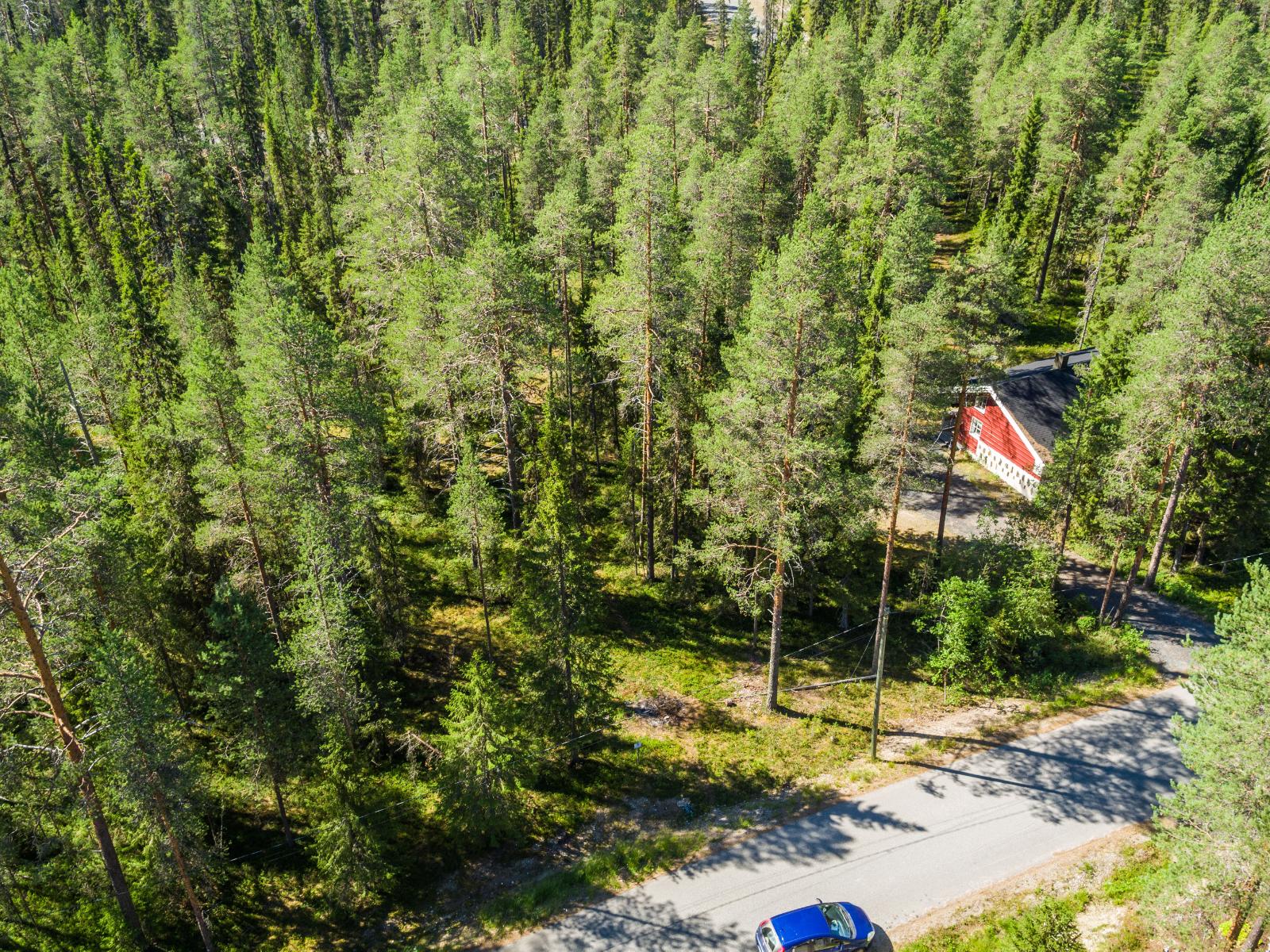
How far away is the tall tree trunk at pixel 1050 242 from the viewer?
177 feet

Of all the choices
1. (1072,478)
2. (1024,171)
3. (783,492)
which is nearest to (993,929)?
(783,492)

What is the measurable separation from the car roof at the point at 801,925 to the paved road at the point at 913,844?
3.71 feet

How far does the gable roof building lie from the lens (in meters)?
38.4

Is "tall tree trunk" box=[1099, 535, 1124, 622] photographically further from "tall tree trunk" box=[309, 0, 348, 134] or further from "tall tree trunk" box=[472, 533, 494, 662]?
"tall tree trunk" box=[309, 0, 348, 134]

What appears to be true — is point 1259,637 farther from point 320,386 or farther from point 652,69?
point 652,69

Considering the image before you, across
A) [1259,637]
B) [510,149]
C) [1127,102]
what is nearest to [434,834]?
[1259,637]

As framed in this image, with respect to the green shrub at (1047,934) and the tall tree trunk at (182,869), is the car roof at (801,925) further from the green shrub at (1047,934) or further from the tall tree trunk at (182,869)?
the tall tree trunk at (182,869)

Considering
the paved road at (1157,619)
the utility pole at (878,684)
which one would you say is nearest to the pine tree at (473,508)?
the utility pole at (878,684)

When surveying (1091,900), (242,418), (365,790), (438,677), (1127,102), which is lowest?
(438,677)

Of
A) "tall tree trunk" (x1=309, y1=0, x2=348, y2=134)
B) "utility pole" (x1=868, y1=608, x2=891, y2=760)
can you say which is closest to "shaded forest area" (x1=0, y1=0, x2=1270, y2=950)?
"utility pole" (x1=868, y1=608, x2=891, y2=760)

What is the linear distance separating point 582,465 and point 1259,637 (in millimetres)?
25952

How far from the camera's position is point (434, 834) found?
22.9 m

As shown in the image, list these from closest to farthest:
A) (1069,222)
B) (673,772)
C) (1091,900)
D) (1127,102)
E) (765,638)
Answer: (1091,900), (673,772), (765,638), (1069,222), (1127,102)

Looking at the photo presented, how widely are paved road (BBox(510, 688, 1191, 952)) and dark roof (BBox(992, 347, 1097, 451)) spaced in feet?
56.1
